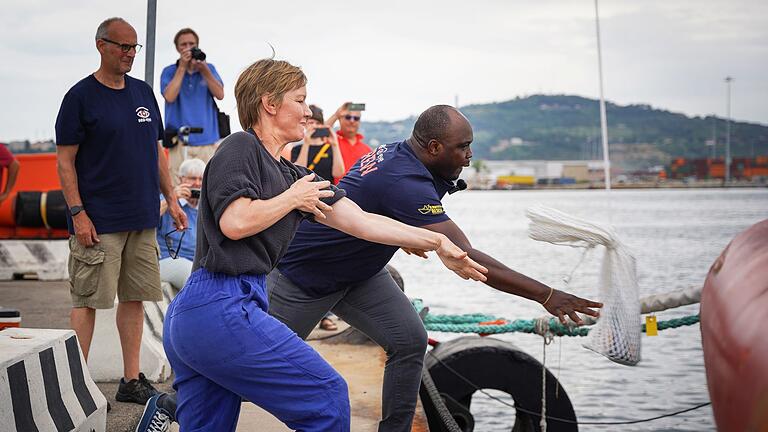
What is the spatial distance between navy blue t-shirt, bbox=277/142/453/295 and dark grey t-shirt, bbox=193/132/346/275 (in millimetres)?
1226

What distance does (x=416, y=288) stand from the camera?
25.0 meters

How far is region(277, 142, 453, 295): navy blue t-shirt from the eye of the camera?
5.14m

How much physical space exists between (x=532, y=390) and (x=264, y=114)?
426 cm

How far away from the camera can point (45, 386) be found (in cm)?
459

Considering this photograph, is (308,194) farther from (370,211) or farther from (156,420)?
(156,420)

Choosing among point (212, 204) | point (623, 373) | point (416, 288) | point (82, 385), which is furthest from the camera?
point (416, 288)

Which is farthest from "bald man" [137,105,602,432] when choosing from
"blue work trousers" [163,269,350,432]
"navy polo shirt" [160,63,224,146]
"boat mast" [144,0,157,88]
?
"navy polo shirt" [160,63,224,146]

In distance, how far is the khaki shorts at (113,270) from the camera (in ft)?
19.5

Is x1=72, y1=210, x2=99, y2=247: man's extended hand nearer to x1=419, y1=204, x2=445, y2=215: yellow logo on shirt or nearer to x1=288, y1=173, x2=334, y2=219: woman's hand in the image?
x1=419, y1=204, x2=445, y2=215: yellow logo on shirt

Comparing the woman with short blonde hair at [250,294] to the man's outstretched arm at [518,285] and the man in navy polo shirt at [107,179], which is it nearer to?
the man's outstretched arm at [518,285]

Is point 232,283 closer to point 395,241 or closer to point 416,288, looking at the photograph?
point 395,241

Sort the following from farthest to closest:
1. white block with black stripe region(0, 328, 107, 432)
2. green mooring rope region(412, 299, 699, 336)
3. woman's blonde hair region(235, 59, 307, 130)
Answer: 1. green mooring rope region(412, 299, 699, 336)
2. white block with black stripe region(0, 328, 107, 432)
3. woman's blonde hair region(235, 59, 307, 130)

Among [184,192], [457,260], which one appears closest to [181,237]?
[184,192]

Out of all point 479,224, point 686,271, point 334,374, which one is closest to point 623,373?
point 334,374
